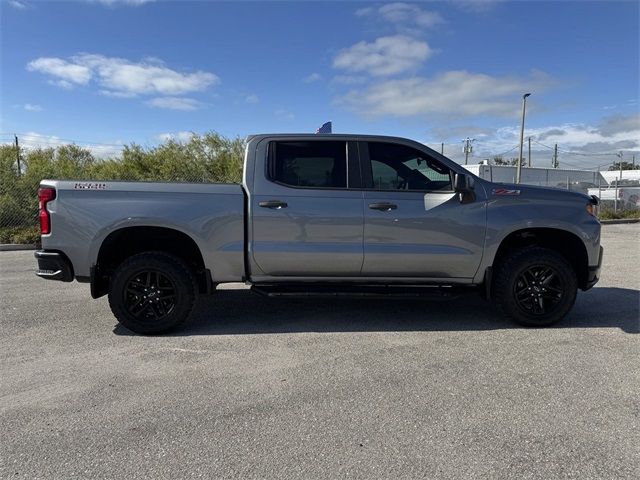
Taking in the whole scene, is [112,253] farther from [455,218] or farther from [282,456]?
[455,218]

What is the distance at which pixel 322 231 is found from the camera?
4.73 meters

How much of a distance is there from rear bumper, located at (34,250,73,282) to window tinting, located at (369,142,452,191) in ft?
10.4

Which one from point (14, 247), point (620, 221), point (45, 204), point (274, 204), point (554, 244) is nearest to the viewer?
point (45, 204)

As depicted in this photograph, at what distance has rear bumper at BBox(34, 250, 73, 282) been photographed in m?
4.61

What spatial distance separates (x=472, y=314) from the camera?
5555 mm

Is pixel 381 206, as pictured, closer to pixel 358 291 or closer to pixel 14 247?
pixel 358 291

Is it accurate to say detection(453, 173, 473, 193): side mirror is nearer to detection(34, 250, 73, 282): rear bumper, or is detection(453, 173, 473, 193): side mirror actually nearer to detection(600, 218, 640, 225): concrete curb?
detection(34, 250, 73, 282): rear bumper

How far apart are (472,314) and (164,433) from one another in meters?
3.83

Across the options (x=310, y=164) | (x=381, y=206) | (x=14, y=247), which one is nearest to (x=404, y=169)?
(x=381, y=206)

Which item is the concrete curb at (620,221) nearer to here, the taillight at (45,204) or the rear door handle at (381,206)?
the rear door handle at (381,206)

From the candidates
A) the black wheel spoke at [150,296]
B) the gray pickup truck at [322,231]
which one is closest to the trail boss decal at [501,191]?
the gray pickup truck at [322,231]

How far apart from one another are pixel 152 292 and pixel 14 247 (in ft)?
30.1

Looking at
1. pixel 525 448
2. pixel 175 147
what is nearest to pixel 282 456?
pixel 525 448

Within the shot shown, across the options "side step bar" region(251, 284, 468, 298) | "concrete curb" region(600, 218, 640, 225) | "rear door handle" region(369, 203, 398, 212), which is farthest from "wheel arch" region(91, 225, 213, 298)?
"concrete curb" region(600, 218, 640, 225)
